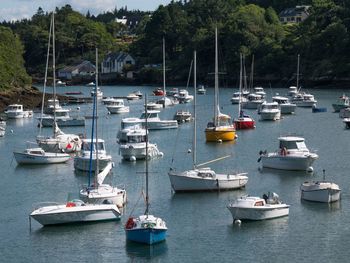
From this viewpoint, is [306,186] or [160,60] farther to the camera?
[160,60]

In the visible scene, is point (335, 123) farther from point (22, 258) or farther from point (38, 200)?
point (22, 258)

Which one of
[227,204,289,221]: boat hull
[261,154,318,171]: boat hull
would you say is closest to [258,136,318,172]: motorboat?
[261,154,318,171]: boat hull

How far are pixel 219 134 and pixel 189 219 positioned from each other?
25698 mm

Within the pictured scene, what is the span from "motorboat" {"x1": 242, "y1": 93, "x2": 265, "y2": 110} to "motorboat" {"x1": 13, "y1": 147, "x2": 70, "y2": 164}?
4287 cm

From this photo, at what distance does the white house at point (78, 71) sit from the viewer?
17830 cm

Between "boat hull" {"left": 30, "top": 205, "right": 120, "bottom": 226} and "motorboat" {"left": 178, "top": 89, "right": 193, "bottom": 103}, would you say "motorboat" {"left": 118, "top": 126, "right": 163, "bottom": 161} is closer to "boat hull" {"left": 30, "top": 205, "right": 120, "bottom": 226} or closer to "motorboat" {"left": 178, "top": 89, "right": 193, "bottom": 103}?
"boat hull" {"left": 30, "top": 205, "right": 120, "bottom": 226}

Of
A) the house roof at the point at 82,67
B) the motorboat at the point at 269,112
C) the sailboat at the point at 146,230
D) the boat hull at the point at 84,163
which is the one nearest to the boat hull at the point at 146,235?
the sailboat at the point at 146,230

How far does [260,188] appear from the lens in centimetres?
4491

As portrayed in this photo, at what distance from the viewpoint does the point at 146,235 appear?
33.6 meters

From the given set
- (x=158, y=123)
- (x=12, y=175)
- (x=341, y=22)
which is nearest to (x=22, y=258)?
(x=12, y=175)

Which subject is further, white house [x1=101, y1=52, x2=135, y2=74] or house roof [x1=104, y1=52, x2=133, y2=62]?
house roof [x1=104, y1=52, x2=133, y2=62]

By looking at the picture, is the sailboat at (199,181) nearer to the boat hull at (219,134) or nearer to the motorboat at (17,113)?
the boat hull at (219,134)

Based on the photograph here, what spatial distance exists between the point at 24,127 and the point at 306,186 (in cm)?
4430

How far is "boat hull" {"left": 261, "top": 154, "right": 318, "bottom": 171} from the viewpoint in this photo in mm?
49125
